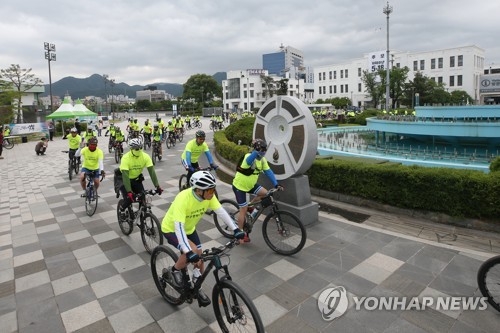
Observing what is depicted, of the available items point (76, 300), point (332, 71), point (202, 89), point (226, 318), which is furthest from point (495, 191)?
point (202, 89)

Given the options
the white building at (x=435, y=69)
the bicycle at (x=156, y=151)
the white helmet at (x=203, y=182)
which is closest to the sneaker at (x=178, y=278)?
the white helmet at (x=203, y=182)

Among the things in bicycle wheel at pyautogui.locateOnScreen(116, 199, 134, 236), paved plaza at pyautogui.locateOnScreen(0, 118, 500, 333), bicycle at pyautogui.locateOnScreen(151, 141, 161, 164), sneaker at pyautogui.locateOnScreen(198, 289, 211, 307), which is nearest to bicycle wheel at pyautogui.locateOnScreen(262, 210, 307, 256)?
paved plaza at pyautogui.locateOnScreen(0, 118, 500, 333)

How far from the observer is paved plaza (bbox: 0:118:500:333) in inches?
167

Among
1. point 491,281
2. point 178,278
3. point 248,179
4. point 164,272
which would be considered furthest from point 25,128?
point 491,281

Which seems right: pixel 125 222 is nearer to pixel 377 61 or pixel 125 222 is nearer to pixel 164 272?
pixel 164 272

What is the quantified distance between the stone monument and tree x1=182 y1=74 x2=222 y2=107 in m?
94.4

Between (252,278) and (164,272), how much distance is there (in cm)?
→ 149

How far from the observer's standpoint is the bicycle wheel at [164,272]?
446cm

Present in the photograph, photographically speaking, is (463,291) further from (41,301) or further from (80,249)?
(80,249)

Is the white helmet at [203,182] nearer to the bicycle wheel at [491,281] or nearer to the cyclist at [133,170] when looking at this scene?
the cyclist at [133,170]

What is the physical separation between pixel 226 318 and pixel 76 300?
8.49 feet

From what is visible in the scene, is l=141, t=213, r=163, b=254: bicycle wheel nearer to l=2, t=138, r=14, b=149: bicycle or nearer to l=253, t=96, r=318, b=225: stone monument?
l=253, t=96, r=318, b=225: stone monument

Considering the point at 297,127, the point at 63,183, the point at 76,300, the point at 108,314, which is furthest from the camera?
the point at 63,183

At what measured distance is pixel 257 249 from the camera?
6.41m
